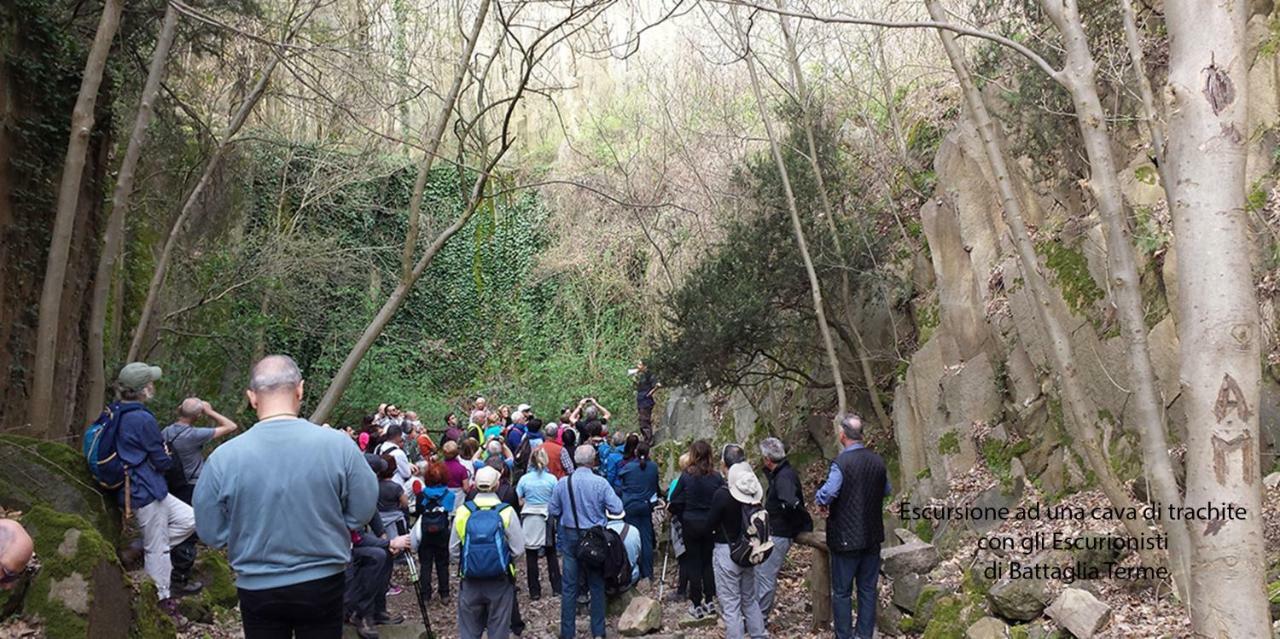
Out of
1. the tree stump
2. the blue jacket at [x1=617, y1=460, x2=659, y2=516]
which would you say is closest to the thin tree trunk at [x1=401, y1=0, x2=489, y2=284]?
the blue jacket at [x1=617, y1=460, x2=659, y2=516]

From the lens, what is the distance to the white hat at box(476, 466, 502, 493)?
7.90 metres

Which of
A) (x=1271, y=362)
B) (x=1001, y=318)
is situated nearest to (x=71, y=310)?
(x=1001, y=318)

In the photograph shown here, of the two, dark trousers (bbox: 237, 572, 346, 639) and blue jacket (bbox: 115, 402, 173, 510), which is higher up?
blue jacket (bbox: 115, 402, 173, 510)

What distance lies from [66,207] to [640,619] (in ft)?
Result: 20.6

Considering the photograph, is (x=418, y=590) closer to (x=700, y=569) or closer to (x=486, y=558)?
(x=486, y=558)

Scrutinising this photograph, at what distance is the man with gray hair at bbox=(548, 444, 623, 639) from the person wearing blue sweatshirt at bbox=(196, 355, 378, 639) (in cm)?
520

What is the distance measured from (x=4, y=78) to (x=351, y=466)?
857 cm

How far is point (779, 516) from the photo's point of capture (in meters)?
8.98

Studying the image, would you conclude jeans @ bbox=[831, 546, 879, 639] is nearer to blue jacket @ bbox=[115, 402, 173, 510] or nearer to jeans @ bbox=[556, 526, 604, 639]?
jeans @ bbox=[556, 526, 604, 639]

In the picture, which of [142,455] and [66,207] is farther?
[66,207]

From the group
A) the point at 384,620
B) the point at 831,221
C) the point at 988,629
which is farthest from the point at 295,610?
the point at 831,221

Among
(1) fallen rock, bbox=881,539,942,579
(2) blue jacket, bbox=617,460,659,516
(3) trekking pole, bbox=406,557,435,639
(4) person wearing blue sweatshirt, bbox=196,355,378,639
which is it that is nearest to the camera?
(4) person wearing blue sweatshirt, bbox=196,355,378,639

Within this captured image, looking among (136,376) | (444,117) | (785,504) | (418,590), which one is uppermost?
(444,117)

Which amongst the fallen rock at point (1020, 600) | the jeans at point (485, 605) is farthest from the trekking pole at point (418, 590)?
the fallen rock at point (1020, 600)
